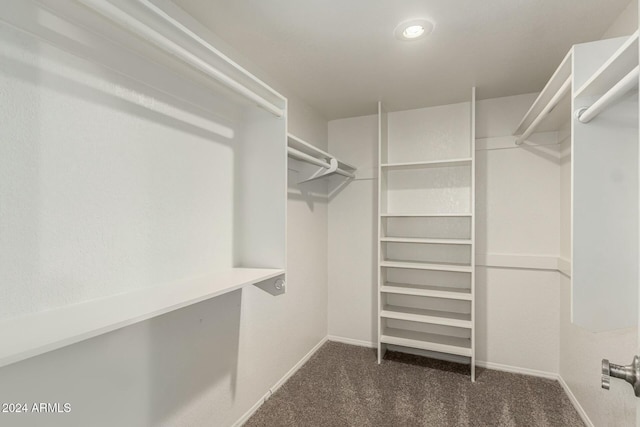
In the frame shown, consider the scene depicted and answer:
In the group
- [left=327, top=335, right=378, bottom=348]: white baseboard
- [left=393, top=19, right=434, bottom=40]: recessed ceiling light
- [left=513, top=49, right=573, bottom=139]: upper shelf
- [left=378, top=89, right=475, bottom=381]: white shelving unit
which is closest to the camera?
[left=513, top=49, right=573, bottom=139]: upper shelf

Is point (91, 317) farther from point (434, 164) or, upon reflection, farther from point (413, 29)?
point (434, 164)

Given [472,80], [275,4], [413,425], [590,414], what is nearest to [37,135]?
[275,4]

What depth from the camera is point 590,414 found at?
176cm

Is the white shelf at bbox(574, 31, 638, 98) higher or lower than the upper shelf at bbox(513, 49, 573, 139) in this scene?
lower

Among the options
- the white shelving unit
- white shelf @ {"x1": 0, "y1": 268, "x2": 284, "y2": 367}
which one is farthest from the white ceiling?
white shelf @ {"x1": 0, "y1": 268, "x2": 284, "y2": 367}

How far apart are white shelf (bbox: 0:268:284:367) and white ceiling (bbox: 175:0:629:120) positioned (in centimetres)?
129

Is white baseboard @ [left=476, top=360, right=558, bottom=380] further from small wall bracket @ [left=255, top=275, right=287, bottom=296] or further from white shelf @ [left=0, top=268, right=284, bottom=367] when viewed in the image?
white shelf @ [left=0, top=268, right=284, bottom=367]

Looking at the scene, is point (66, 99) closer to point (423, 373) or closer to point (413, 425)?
point (413, 425)

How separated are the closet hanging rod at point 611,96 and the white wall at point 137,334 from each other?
156 cm

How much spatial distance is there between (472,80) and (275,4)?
1.52 m

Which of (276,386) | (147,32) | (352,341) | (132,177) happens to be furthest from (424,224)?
(147,32)

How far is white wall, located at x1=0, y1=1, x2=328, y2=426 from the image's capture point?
87 centimetres

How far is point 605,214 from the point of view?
1029 millimetres

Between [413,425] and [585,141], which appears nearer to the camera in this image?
[585,141]
